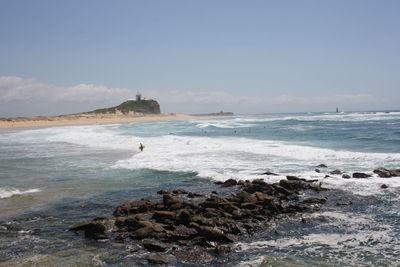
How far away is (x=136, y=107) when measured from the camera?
139 meters

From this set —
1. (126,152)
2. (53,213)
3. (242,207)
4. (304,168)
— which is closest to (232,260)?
(242,207)

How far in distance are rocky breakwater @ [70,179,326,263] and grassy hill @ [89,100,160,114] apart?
120813 millimetres

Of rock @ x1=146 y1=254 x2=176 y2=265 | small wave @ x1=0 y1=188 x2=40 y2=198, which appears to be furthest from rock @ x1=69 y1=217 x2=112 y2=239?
small wave @ x1=0 y1=188 x2=40 y2=198

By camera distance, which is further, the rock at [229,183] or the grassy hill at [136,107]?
the grassy hill at [136,107]

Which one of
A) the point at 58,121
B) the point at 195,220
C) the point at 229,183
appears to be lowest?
the point at 229,183

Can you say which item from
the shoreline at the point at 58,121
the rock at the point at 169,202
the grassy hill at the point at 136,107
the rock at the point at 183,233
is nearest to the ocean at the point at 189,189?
the rock at the point at 183,233

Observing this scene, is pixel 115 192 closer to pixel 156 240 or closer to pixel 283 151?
pixel 156 240

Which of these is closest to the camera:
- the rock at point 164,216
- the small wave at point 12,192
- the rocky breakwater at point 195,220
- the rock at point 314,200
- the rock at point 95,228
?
the rocky breakwater at point 195,220

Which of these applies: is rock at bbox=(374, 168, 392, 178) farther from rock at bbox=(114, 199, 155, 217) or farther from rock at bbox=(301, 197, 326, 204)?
rock at bbox=(114, 199, 155, 217)

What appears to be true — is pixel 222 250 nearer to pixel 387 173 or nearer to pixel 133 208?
pixel 133 208

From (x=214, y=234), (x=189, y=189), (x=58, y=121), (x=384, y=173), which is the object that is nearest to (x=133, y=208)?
(x=214, y=234)

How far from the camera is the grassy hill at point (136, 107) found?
432 ft

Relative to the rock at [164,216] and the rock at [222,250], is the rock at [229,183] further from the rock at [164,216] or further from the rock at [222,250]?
the rock at [222,250]

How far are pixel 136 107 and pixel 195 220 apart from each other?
132098mm
